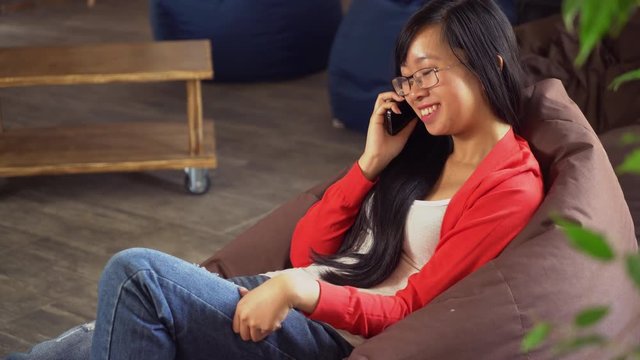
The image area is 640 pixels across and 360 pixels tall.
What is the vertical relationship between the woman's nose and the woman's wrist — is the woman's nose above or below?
above

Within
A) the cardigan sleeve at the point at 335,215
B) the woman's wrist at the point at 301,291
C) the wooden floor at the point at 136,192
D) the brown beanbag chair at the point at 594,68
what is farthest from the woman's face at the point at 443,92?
the brown beanbag chair at the point at 594,68

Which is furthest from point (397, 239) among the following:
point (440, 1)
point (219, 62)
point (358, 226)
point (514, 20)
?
point (219, 62)

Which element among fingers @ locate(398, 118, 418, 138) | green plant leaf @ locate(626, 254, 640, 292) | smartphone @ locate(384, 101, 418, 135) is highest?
green plant leaf @ locate(626, 254, 640, 292)

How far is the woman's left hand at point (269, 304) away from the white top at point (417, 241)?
0.74ft

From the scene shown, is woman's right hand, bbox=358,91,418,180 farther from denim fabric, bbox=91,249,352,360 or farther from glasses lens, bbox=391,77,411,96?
denim fabric, bbox=91,249,352,360

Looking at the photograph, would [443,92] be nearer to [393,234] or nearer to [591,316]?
[393,234]

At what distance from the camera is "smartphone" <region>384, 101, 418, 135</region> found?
1982 millimetres

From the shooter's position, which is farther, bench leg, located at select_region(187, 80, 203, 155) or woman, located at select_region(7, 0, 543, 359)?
bench leg, located at select_region(187, 80, 203, 155)

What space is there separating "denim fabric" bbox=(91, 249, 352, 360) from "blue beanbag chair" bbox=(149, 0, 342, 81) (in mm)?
3321

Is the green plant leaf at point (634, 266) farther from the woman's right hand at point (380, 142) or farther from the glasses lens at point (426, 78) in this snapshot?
the woman's right hand at point (380, 142)

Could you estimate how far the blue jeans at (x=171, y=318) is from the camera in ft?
5.32

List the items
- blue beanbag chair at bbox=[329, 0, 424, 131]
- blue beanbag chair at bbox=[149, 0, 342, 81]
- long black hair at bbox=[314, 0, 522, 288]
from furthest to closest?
blue beanbag chair at bbox=[149, 0, 342, 81] < blue beanbag chair at bbox=[329, 0, 424, 131] < long black hair at bbox=[314, 0, 522, 288]

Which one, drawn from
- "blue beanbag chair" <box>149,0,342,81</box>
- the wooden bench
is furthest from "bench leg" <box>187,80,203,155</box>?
"blue beanbag chair" <box>149,0,342,81</box>

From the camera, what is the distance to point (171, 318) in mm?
1640
